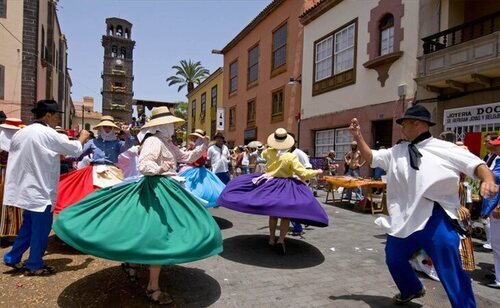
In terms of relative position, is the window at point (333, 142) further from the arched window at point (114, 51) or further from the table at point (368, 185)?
the arched window at point (114, 51)

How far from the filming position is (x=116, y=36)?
62.7 metres

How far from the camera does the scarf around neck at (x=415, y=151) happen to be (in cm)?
339

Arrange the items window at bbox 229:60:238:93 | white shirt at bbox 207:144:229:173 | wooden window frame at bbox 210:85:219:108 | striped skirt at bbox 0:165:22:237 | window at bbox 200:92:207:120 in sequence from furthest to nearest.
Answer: window at bbox 200:92:207:120
wooden window frame at bbox 210:85:219:108
window at bbox 229:60:238:93
white shirt at bbox 207:144:229:173
striped skirt at bbox 0:165:22:237

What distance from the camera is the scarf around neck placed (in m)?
3.39

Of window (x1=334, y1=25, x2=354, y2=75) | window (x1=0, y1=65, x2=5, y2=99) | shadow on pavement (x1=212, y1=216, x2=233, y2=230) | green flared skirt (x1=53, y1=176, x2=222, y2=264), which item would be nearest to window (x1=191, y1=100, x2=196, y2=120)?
window (x1=0, y1=65, x2=5, y2=99)

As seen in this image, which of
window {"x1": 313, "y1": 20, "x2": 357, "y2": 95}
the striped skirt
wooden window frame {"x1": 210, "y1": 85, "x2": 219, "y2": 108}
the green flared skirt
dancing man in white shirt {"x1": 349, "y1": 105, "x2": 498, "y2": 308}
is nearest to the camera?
dancing man in white shirt {"x1": 349, "y1": 105, "x2": 498, "y2": 308}

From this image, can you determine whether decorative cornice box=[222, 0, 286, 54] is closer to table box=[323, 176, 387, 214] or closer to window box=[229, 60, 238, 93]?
window box=[229, 60, 238, 93]

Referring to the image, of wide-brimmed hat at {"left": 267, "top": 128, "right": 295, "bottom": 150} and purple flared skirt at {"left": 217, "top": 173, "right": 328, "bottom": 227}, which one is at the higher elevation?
wide-brimmed hat at {"left": 267, "top": 128, "right": 295, "bottom": 150}

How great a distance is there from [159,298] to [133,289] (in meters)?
0.54

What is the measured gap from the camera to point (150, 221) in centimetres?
354

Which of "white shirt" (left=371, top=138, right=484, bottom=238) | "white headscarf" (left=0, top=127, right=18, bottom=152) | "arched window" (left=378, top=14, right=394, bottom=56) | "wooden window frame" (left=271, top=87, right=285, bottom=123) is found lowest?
"white shirt" (left=371, top=138, right=484, bottom=238)

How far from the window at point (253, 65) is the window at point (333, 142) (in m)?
8.38

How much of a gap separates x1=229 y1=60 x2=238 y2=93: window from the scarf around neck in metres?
25.5

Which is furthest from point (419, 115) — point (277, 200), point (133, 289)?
point (133, 289)
